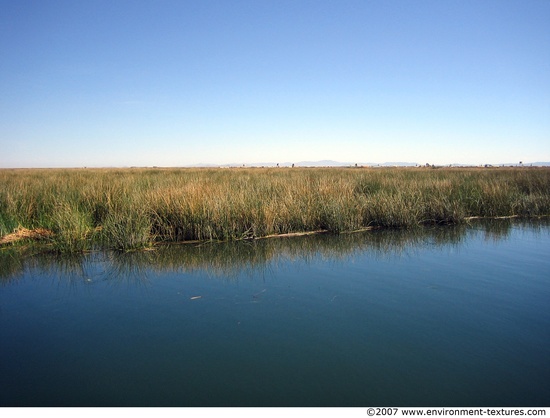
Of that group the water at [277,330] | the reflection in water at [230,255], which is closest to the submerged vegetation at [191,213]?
the reflection in water at [230,255]

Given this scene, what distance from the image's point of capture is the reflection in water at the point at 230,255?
4.52 m

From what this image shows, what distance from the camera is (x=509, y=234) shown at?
6.64 metres

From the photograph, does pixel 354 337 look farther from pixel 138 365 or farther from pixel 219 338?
pixel 138 365

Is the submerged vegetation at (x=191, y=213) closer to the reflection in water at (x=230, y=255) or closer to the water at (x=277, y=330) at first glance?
the reflection in water at (x=230, y=255)

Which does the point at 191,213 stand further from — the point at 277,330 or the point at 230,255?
the point at 277,330

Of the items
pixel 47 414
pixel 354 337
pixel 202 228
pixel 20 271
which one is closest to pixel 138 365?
pixel 47 414

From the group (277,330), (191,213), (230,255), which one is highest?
(191,213)

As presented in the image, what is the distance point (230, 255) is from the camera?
5.23 metres

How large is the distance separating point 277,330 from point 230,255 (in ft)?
8.11

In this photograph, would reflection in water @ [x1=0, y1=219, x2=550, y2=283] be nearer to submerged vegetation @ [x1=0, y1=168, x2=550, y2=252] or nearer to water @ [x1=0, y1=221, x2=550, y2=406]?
water @ [x1=0, y1=221, x2=550, y2=406]

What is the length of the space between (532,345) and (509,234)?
4.72 m

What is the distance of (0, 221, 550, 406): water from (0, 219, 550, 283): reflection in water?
0.04m

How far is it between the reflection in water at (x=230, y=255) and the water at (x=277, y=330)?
0.04 m

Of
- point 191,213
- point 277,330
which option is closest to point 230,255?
point 191,213
